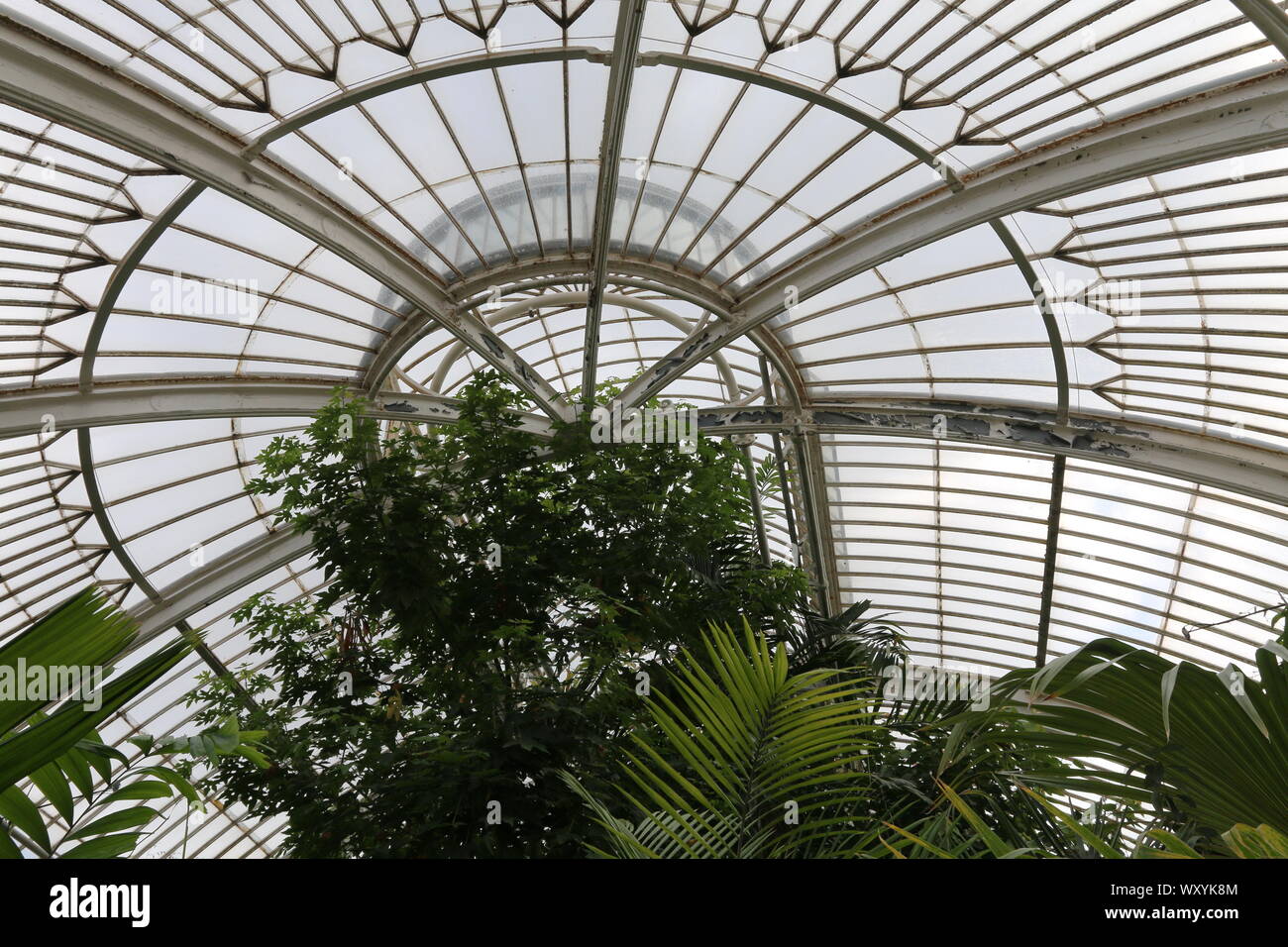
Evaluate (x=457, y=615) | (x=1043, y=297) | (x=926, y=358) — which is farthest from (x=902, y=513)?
(x=457, y=615)

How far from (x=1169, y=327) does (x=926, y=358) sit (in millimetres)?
4241

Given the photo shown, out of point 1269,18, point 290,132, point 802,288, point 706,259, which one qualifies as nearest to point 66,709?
point 1269,18

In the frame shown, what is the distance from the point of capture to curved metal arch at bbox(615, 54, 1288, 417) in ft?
38.5

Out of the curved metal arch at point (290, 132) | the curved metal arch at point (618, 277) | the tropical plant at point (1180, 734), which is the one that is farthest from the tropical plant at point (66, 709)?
the curved metal arch at point (618, 277)

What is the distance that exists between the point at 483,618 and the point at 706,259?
9.57 metres

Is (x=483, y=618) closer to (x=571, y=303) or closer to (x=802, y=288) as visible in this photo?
(x=802, y=288)

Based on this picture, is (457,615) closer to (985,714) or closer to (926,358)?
(985,714)

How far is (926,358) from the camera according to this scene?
19203mm

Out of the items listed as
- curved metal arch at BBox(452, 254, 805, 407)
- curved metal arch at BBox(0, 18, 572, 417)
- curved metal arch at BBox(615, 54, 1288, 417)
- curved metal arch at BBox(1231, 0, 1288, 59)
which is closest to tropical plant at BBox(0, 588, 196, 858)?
curved metal arch at BBox(0, 18, 572, 417)

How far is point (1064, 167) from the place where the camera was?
13.4 meters

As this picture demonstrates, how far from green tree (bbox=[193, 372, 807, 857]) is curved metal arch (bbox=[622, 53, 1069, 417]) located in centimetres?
530

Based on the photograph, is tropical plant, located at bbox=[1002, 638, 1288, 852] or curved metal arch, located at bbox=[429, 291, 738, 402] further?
curved metal arch, located at bbox=[429, 291, 738, 402]

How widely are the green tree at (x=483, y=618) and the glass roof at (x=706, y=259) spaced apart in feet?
13.1

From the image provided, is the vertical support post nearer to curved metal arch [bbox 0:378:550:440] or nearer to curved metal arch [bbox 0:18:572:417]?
curved metal arch [bbox 0:378:550:440]
